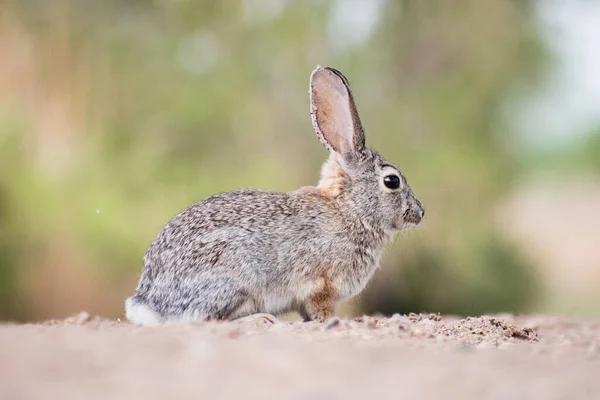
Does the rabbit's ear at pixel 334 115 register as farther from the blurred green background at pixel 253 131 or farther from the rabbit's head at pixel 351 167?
the blurred green background at pixel 253 131

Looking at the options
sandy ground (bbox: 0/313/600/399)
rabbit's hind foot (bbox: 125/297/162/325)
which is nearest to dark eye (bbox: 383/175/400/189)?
sandy ground (bbox: 0/313/600/399)

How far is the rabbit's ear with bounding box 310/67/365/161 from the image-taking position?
165 inches

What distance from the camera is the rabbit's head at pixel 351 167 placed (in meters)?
4.20

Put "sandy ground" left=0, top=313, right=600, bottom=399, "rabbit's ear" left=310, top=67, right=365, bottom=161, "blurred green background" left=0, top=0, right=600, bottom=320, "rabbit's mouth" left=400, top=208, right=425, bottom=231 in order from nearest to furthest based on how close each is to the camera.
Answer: "sandy ground" left=0, top=313, right=600, bottom=399, "rabbit's ear" left=310, top=67, right=365, bottom=161, "rabbit's mouth" left=400, top=208, right=425, bottom=231, "blurred green background" left=0, top=0, right=600, bottom=320

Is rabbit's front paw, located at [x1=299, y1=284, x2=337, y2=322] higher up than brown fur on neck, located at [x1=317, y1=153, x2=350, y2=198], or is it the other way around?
brown fur on neck, located at [x1=317, y1=153, x2=350, y2=198]

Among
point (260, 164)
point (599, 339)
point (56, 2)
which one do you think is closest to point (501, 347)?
point (599, 339)

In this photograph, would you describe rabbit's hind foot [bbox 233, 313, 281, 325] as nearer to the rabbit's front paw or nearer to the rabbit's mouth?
the rabbit's front paw

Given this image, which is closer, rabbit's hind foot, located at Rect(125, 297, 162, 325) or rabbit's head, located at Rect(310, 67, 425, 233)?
rabbit's hind foot, located at Rect(125, 297, 162, 325)

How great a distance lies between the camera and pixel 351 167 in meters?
4.27

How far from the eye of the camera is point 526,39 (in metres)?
7.62

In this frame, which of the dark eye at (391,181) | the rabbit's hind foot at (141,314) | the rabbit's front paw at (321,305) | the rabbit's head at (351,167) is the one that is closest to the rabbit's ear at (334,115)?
the rabbit's head at (351,167)

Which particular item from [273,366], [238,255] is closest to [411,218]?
[238,255]

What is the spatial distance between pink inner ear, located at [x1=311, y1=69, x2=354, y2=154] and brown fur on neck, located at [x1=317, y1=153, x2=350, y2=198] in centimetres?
8

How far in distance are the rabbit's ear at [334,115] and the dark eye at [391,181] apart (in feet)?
0.64
